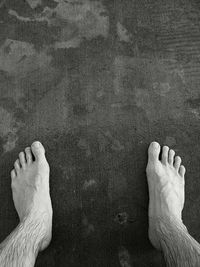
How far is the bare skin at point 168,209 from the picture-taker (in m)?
0.89

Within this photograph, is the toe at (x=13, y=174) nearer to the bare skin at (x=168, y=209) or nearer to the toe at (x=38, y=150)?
the toe at (x=38, y=150)

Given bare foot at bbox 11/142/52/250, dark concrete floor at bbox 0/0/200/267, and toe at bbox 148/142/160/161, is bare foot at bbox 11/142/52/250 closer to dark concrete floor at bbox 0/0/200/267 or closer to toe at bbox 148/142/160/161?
dark concrete floor at bbox 0/0/200/267

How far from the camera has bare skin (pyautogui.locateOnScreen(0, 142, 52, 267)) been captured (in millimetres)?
915

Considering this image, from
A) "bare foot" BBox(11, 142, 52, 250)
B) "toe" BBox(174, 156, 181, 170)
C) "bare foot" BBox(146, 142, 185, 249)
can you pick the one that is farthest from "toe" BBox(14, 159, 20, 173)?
"toe" BBox(174, 156, 181, 170)

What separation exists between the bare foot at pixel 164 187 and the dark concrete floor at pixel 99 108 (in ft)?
0.13

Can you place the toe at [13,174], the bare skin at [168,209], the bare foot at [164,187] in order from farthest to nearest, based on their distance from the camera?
1. the toe at [13,174]
2. the bare foot at [164,187]
3. the bare skin at [168,209]

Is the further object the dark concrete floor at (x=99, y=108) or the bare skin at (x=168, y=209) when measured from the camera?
the dark concrete floor at (x=99, y=108)

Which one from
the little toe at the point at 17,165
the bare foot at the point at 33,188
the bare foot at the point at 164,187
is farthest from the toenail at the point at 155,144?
the little toe at the point at 17,165

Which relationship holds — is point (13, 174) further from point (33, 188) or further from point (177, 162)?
point (177, 162)


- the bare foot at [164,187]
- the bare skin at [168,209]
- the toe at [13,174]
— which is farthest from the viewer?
the toe at [13,174]

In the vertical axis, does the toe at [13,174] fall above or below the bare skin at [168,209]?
above

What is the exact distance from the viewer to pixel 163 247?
964 millimetres

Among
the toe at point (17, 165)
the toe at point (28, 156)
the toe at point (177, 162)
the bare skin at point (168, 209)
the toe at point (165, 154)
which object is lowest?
the bare skin at point (168, 209)

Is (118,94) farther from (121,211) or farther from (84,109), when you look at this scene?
(121,211)
